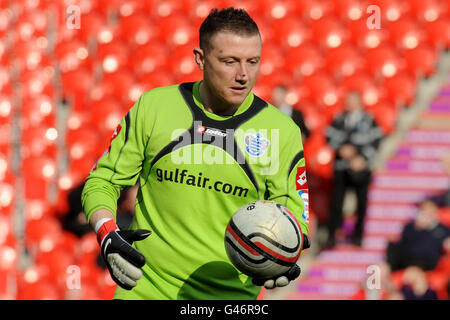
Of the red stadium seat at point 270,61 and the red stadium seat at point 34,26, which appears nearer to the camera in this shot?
the red stadium seat at point 270,61

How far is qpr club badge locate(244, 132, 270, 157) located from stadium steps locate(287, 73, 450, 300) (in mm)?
3963

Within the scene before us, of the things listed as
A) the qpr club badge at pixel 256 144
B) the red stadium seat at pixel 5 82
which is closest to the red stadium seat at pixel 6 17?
the red stadium seat at pixel 5 82

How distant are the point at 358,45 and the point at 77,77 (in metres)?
3.45

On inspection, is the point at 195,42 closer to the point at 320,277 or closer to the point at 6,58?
the point at 6,58

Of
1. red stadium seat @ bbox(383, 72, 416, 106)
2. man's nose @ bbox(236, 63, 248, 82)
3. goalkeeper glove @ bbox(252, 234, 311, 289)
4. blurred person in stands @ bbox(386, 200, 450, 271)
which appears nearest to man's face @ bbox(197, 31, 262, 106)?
man's nose @ bbox(236, 63, 248, 82)

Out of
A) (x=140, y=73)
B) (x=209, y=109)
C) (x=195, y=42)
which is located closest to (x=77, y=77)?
(x=140, y=73)

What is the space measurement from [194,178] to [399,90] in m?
5.72

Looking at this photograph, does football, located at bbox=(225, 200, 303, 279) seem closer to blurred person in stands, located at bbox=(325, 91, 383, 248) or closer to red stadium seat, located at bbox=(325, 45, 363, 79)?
blurred person in stands, located at bbox=(325, 91, 383, 248)

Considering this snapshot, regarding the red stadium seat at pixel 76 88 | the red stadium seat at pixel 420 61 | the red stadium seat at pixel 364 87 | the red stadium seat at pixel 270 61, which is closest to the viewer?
the red stadium seat at pixel 364 87

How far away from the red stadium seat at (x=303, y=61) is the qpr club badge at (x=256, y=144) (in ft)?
18.7

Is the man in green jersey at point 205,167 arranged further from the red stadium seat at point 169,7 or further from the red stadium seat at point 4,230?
the red stadium seat at point 169,7

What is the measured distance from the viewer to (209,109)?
3.14 meters

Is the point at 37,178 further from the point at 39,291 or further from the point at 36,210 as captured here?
the point at 39,291

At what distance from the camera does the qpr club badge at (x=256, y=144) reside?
10.0ft
